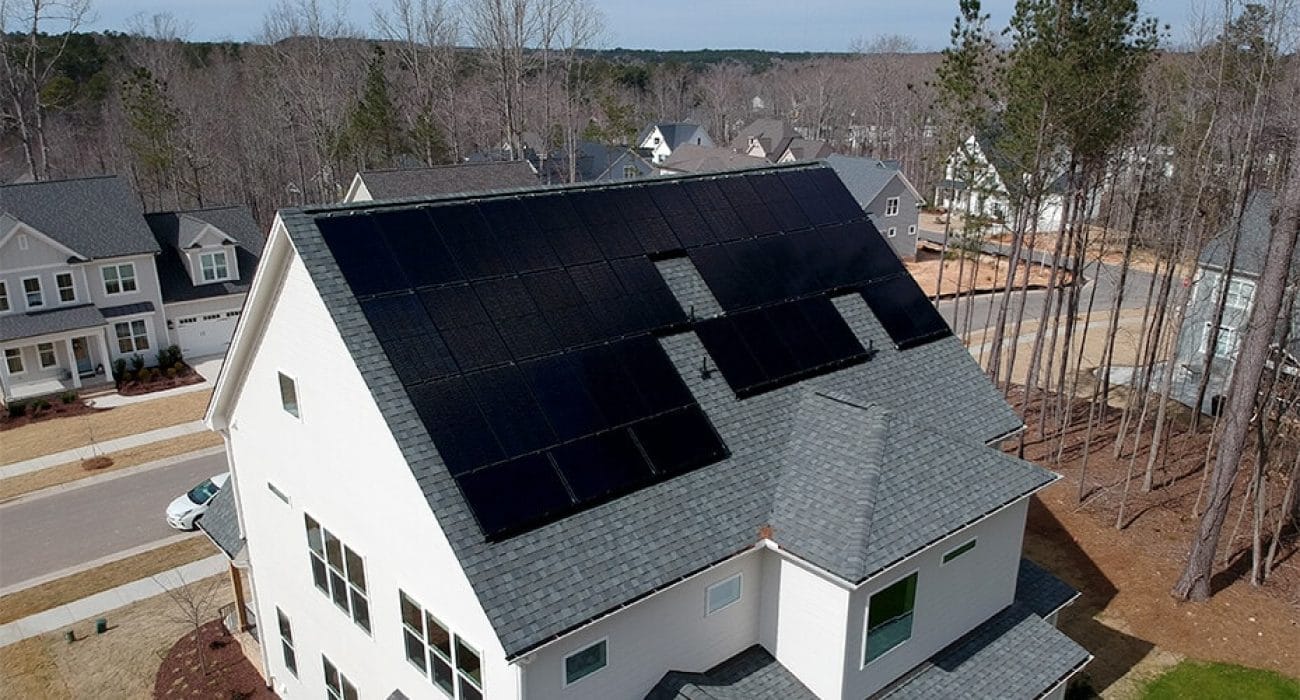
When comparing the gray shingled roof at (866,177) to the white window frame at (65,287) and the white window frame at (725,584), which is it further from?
the white window frame at (725,584)

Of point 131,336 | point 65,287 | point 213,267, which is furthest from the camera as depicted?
point 213,267

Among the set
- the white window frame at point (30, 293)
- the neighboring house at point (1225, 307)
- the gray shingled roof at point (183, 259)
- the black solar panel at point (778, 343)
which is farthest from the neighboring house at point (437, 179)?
the neighboring house at point (1225, 307)

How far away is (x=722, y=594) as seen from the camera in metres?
12.0

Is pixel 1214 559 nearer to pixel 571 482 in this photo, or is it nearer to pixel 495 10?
pixel 571 482

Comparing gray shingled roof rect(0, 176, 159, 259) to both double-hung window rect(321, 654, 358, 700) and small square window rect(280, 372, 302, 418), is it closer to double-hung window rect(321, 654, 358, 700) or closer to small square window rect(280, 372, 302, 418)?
small square window rect(280, 372, 302, 418)

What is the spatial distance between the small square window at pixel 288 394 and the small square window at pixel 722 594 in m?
6.92

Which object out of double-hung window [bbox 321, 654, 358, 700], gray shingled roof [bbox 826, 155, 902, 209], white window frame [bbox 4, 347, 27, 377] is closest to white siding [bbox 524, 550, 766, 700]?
double-hung window [bbox 321, 654, 358, 700]

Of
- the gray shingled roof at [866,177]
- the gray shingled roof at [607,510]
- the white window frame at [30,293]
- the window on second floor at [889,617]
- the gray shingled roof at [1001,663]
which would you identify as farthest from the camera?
the gray shingled roof at [866,177]

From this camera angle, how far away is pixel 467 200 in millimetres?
13289

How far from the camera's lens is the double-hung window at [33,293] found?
33.4 meters

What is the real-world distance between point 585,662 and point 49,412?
3090 cm

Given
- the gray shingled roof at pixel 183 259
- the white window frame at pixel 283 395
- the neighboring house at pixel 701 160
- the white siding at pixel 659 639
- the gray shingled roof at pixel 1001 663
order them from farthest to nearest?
1. the neighboring house at pixel 701 160
2. the gray shingled roof at pixel 183 259
3. the white window frame at pixel 283 395
4. the gray shingled roof at pixel 1001 663
5. the white siding at pixel 659 639

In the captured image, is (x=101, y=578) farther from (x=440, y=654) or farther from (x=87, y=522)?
(x=440, y=654)

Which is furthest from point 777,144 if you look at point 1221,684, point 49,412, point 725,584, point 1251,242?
point 725,584
